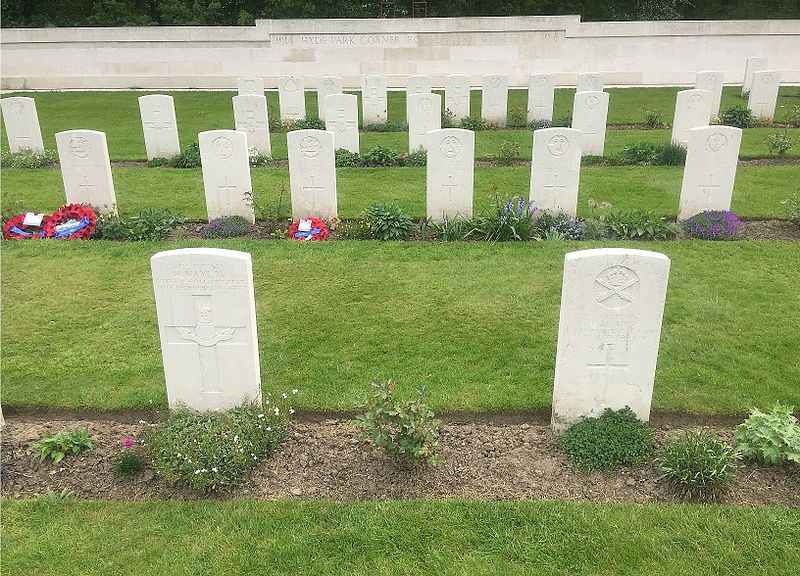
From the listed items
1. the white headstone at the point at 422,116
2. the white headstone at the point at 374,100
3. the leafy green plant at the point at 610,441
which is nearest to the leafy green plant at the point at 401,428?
the leafy green plant at the point at 610,441

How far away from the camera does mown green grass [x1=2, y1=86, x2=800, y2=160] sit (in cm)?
1481

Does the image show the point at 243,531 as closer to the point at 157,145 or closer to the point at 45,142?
the point at 157,145

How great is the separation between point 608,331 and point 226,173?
644cm

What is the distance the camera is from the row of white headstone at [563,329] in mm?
4496

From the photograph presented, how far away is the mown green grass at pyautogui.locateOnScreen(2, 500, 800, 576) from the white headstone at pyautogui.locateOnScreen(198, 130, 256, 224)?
5861 mm

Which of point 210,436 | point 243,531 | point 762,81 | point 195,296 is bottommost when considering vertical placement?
point 243,531

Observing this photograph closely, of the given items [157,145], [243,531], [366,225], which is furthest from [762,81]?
[243,531]

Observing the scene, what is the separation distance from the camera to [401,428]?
14.6 feet

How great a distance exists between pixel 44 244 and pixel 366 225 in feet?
14.1

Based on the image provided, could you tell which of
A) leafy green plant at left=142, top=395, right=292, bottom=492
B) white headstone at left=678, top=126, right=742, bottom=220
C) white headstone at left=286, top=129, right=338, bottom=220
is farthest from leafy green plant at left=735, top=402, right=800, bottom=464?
white headstone at left=286, top=129, right=338, bottom=220

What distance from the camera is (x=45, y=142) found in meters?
15.4

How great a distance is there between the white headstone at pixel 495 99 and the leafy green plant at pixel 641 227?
8.24 meters

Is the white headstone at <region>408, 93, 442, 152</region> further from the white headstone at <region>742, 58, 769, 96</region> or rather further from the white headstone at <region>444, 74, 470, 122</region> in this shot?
the white headstone at <region>742, 58, 769, 96</region>

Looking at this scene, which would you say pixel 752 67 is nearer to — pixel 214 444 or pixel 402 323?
pixel 402 323
